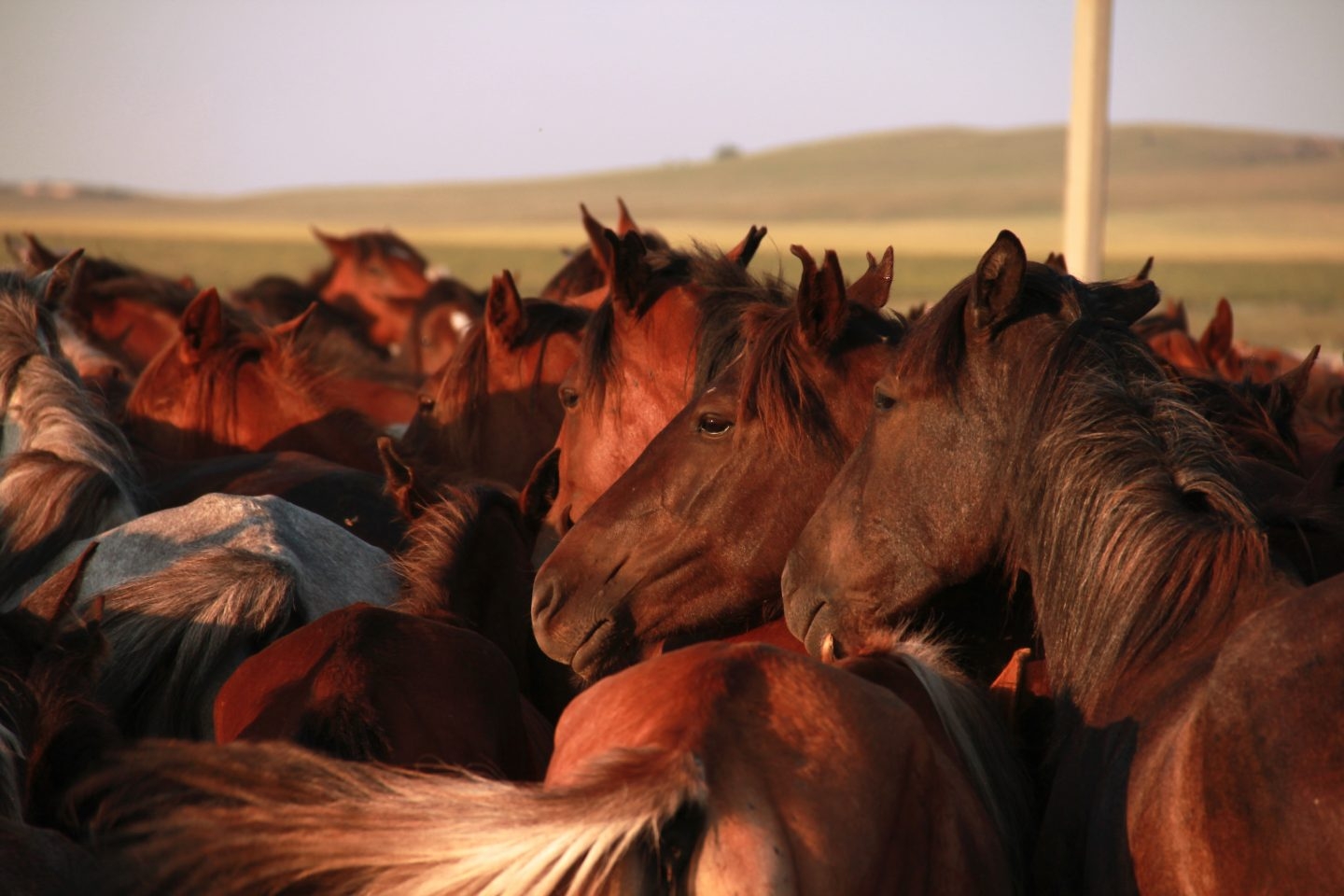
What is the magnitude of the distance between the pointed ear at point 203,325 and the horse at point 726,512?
3288 mm

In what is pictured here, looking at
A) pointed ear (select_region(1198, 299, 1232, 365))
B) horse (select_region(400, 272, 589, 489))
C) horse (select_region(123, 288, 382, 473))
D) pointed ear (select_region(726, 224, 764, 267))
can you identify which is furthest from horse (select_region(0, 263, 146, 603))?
pointed ear (select_region(1198, 299, 1232, 365))

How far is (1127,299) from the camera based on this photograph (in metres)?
3.20

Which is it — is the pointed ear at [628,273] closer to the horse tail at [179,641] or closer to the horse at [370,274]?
the horse tail at [179,641]

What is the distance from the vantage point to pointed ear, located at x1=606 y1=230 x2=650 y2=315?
4398 mm

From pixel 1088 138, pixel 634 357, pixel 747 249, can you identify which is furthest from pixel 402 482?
pixel 1088 138

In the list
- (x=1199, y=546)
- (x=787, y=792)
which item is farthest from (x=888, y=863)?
(x=1199, y=546)

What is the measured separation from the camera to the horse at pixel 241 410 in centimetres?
651

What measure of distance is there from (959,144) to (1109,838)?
126 m

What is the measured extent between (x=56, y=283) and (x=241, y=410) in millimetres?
961

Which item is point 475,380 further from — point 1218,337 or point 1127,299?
point 1218,337

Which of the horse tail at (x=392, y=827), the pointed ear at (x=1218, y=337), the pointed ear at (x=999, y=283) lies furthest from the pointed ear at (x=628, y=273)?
the pointed ear at (x=1218, y=337)

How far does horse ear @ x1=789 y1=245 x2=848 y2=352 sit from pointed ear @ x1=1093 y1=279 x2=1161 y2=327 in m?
0.60

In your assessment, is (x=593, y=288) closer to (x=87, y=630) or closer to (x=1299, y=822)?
(x=87, y=630)

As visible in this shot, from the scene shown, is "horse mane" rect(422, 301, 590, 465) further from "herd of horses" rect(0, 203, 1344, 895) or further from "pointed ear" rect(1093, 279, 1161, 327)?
"pointed ear" rect(1093, 279, 1161, 327)
